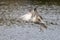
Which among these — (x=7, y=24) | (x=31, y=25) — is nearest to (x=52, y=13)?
(x=31, y=25)

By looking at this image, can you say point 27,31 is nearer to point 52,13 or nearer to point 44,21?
point 44,21

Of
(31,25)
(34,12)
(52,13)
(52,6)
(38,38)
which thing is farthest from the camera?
(52,6)

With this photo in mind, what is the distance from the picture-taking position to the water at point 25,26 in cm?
154

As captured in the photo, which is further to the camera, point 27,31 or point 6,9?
point 6,9

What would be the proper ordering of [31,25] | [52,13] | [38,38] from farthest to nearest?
[52,13] → [31,25] → [38,38]

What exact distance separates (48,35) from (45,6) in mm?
938

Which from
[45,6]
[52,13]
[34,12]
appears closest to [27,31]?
[34,12]

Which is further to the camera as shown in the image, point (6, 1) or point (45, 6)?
point (6, 1)

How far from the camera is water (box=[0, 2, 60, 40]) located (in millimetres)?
1536

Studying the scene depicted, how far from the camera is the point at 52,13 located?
2.15 meters

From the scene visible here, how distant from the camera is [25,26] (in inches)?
68.6

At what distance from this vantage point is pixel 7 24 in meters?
1.80

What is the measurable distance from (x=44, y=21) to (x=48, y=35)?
1.09 feet

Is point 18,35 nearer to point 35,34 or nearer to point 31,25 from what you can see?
point 35,34
